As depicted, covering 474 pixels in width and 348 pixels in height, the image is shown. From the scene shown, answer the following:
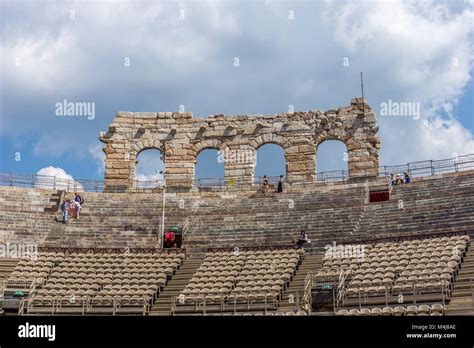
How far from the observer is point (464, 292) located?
1984cm

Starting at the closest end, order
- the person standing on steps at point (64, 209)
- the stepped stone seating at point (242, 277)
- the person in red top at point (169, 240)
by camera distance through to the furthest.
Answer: the stepped stone seating at point (242, 277), the person in red top at point (169, 240), the person standing on steps at point (64, 209)

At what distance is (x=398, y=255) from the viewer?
76.8ft

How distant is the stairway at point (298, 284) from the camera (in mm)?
21641

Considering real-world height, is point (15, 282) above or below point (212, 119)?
below

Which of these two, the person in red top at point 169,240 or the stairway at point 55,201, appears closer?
the person in red top at point 169,240

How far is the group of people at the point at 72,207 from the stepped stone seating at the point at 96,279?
14.0 ft

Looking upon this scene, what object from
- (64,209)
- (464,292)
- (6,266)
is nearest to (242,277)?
(464,292)

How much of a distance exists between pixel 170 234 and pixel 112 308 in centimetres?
733

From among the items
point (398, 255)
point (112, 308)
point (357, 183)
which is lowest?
point (112, 308)

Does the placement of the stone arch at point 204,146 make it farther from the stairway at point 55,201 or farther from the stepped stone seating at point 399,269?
the stepped stone seating at point 399,269

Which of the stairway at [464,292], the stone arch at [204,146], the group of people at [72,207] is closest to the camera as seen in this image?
the stairway at [464,292]

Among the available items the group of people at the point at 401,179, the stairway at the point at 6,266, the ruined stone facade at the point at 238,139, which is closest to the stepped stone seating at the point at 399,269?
the group of people at the point at 401,179
